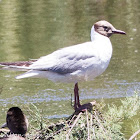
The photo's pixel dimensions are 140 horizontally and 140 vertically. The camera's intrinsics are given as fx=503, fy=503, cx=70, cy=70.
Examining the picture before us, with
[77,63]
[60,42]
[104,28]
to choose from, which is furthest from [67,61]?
[60,42]

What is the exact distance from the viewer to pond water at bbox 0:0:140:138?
695 centimetres

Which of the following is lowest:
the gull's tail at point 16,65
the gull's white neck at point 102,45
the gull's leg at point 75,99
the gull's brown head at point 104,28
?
the gull's leg at point 75,99

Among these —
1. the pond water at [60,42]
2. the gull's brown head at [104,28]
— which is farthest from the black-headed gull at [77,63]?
the pond water at [60,42]

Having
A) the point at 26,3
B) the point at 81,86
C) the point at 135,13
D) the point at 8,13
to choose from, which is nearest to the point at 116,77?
the point at 81,86

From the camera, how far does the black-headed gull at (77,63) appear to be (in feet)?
15.3

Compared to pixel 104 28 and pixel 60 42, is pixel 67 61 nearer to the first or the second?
pixel 104 28

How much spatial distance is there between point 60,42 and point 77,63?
5.28 meters

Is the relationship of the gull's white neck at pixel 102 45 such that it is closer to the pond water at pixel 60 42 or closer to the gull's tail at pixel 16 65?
the gull's tail at pixel 16 65

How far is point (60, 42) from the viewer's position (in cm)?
1005

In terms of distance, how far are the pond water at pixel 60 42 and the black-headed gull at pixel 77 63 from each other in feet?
1.88

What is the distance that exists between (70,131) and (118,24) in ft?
24.4

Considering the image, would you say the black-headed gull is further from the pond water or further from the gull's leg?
the pond water

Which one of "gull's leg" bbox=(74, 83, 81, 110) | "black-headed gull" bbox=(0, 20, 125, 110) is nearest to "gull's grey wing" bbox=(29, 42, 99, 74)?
"black-headed gull" bbox=(0, 20, 125, 110)

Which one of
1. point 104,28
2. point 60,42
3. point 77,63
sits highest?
point 60,42
